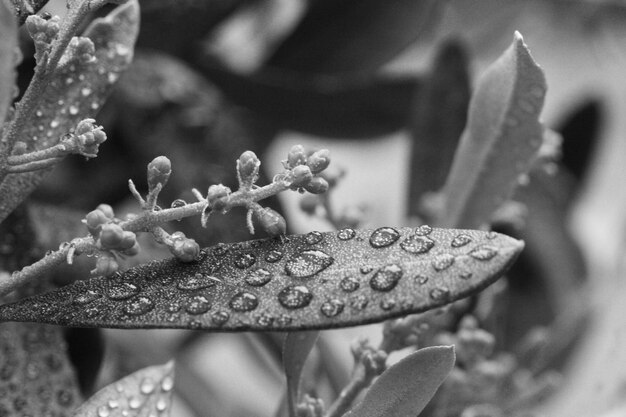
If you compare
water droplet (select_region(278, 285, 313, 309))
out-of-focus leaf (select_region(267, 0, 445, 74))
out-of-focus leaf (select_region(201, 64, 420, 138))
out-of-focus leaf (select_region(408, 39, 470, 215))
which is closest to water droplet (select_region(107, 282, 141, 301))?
water droplet (select_region(278, 285, 313, 309))

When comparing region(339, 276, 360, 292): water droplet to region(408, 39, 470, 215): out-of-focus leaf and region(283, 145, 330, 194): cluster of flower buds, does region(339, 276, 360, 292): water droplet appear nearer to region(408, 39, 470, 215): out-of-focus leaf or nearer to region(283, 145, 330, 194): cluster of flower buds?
region(283, 145, 330, 194): cluster of flower buds

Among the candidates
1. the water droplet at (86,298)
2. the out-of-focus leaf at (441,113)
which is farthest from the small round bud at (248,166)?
the out-of-focus leaf at (441,113)

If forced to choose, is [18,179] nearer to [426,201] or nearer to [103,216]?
[103,216]

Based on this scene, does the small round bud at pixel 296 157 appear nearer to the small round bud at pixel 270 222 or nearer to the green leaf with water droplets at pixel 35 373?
the small round bud at pixel 270 222

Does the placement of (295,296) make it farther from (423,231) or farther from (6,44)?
(6,44)

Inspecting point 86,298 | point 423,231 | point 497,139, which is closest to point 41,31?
point 86,298

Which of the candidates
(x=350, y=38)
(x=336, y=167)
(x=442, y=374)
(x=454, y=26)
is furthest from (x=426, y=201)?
(x=454, y=26)

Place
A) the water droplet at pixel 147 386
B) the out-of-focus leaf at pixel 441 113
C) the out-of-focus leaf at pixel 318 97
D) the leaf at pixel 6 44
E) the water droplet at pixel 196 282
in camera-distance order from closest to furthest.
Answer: the leaf at pixel 6 44
the water droplet at pixel 196 282
the water droplet at pixel 147 386
the out-of-focus leaf at pixel 441 113
the out-of-focus leaf at pixel 318 97
